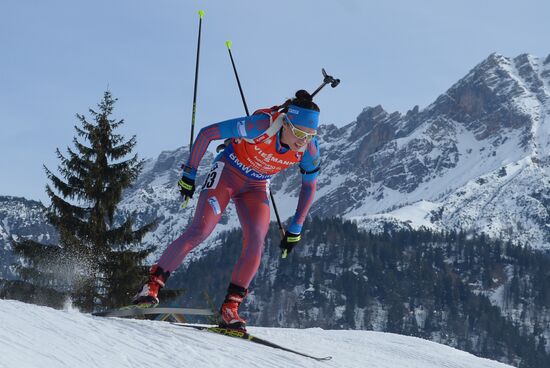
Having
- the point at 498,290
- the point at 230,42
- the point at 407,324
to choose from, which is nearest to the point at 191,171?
the point at 230,42

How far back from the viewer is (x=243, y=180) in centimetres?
730

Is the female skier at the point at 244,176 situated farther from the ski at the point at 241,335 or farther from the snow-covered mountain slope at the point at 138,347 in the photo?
the snow-covered mountain slope at the point at 138,347

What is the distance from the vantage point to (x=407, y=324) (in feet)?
513

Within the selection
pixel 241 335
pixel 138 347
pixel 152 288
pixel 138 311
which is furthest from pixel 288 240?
pixel 138 347

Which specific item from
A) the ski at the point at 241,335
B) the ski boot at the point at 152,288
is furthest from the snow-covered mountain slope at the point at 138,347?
the ski boot at the point at 152,288

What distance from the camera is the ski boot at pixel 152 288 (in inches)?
260

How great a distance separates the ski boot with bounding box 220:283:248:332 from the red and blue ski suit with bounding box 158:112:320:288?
0.08 meters

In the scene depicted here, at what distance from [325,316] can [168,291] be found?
484 feet

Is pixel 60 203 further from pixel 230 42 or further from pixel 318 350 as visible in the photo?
pixel 318 350

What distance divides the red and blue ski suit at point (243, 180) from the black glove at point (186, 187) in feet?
0.19

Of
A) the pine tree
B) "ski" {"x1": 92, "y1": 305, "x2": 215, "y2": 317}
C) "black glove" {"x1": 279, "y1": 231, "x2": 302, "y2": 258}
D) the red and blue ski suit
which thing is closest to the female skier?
the red and blue ski suit

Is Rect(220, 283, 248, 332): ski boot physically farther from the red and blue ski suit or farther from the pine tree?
the pine tree

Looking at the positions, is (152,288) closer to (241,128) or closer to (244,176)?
(244,176)

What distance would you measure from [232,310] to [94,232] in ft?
44.5
